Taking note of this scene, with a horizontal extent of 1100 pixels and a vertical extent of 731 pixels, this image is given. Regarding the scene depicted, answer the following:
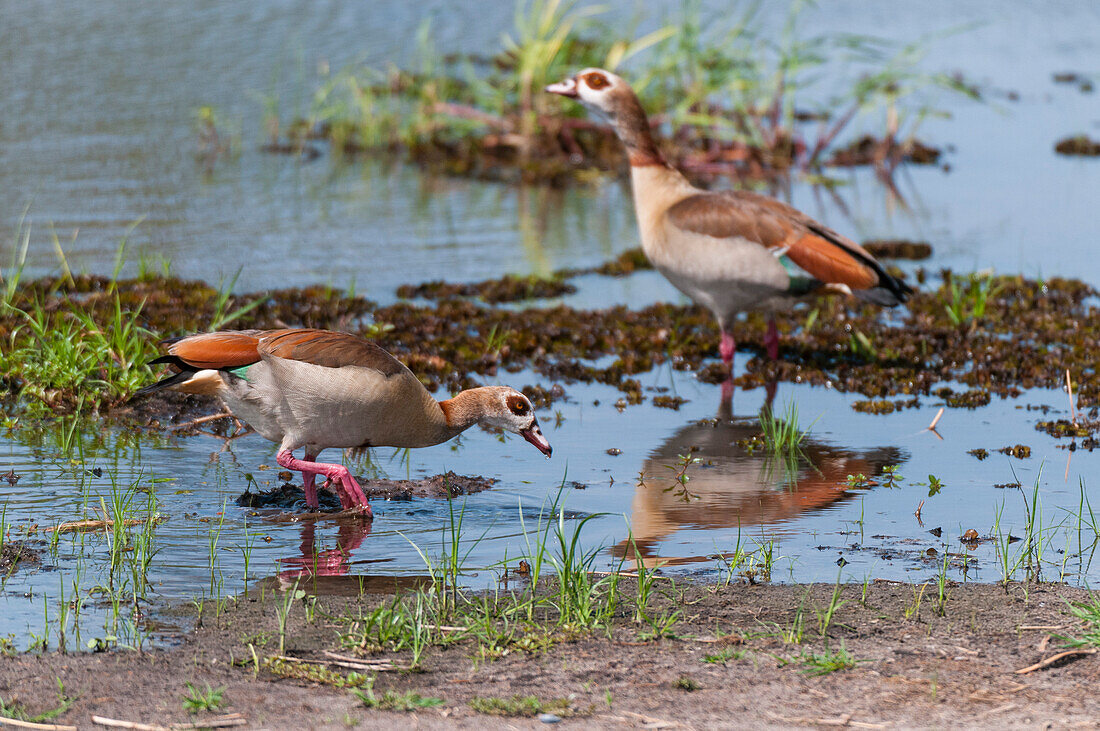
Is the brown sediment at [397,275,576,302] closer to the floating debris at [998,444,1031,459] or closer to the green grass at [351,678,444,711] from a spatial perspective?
the floating debris at [998,444,1031,459]

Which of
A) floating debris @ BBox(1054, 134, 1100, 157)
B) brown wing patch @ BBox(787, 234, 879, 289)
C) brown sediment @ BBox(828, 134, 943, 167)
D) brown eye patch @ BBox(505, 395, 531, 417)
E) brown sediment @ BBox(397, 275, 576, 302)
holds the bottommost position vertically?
brown eye patch @ BBox(505, 395, 531, 417)

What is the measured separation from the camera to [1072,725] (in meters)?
4.35

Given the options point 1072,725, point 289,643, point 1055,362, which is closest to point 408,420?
point 289,643

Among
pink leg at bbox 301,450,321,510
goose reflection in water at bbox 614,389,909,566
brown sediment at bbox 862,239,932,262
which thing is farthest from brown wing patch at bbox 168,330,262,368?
brown sediment at bbox 862,239,932,262

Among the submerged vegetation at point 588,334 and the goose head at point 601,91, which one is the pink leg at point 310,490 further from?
the goose head at point 601,91

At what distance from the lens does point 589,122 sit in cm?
1659

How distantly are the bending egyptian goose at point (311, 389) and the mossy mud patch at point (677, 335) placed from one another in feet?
6.11

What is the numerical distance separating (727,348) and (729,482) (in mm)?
2578

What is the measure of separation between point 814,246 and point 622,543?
379cm

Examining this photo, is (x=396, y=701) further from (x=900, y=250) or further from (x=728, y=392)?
(x=900, y=250)

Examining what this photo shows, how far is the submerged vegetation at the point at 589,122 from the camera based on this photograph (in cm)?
1573

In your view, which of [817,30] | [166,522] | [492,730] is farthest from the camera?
[817,30]

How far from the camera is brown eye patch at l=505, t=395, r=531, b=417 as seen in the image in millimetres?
7031

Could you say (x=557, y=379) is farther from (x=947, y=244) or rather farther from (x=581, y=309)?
(x=947, y=244)
